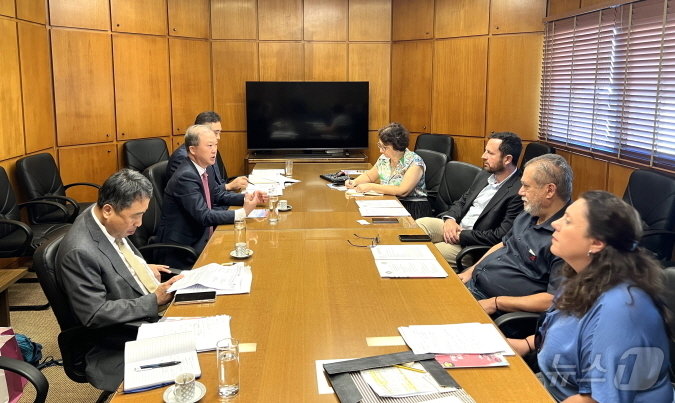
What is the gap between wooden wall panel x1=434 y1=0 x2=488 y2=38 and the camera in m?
6.71

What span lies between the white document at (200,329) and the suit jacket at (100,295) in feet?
1.01

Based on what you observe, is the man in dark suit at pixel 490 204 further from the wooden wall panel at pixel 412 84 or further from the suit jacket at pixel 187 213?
the wooden wall panel at pixel 412 84

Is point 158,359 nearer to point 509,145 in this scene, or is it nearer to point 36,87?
point 509,145

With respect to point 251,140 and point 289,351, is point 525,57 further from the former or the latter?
point 289,351

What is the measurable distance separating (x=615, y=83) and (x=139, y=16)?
4927 mm

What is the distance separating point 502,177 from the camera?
389 centimetres

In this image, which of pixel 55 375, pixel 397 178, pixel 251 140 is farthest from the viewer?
pixel 251 140

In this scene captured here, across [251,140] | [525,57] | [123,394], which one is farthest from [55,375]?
[525,57]

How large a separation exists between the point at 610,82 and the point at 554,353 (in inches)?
154

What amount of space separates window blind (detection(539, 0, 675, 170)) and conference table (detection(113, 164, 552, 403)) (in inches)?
90.5

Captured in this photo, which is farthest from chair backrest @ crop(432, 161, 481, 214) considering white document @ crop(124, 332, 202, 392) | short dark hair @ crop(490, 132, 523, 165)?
white document @ crop(124, 332, 202, 392)

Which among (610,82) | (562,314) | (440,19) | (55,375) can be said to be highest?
(440,19)

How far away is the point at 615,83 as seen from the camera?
500 cm

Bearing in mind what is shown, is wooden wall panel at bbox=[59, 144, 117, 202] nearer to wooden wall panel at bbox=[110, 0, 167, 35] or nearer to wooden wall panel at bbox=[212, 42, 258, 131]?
wooden wall panel at bbox=[110, 0, 167, 35]
